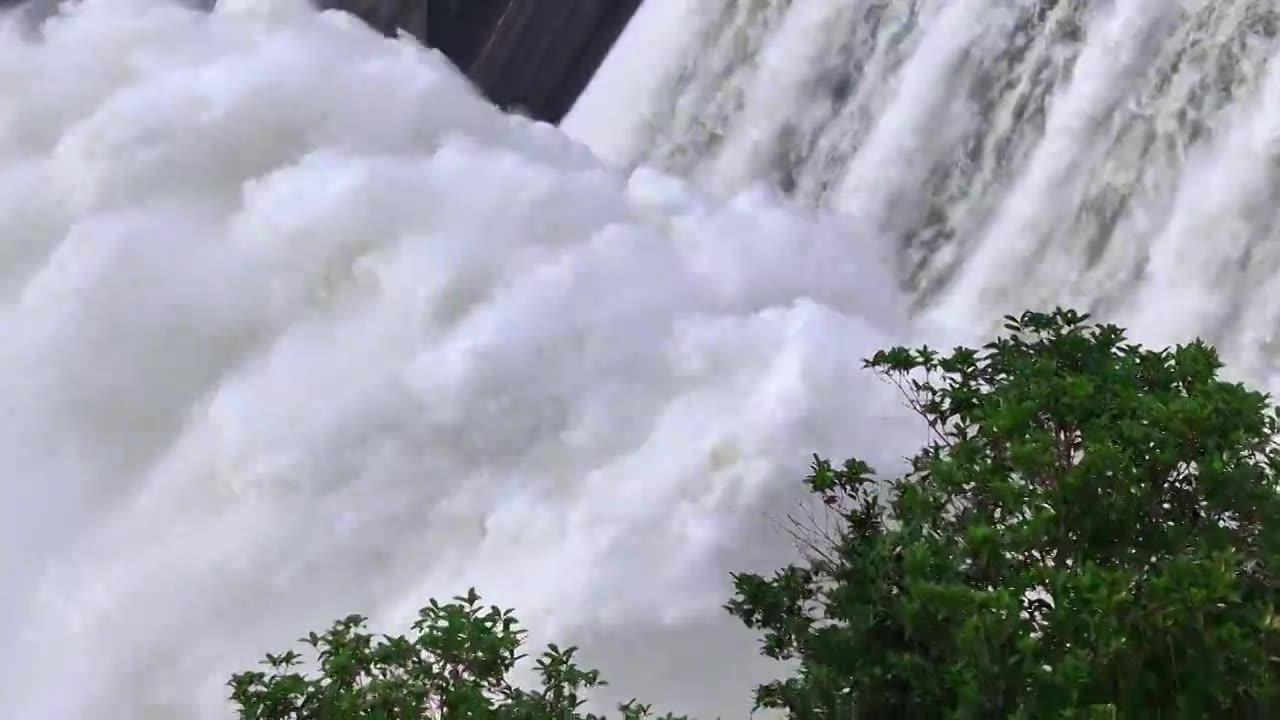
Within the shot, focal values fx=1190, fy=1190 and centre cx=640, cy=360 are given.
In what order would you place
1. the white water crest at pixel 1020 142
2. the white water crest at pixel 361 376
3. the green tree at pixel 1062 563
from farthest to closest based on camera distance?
the white water crest at pixel 1020 142, the white water crest at pixel 361 376, the green tree at pixel 1062 563

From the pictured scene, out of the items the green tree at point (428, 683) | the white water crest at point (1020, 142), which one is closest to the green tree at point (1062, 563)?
the green tree at point (428, 683)

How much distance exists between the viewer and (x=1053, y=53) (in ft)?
39.3

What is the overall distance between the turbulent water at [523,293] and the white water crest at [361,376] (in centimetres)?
4

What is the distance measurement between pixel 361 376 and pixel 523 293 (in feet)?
5.77

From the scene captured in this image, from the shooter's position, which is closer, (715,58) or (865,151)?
(865,151)

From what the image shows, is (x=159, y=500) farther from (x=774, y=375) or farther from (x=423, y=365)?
(x=774, y=375)

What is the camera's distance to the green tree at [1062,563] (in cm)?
367

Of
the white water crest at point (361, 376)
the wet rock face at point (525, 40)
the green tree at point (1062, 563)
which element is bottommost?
the green tree at point (1062, 563)

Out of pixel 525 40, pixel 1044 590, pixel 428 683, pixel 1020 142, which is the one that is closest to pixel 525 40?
pixel 525 40

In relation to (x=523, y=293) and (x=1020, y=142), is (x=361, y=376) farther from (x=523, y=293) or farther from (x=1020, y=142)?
(x=1020, y=142)

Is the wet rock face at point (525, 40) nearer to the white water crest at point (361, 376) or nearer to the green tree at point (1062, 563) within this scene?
the white water crest at point (361, 376)

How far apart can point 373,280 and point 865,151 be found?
5.79 metres

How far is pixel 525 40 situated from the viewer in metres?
18.2

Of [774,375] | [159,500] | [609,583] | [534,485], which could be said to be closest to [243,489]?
[159,500]
